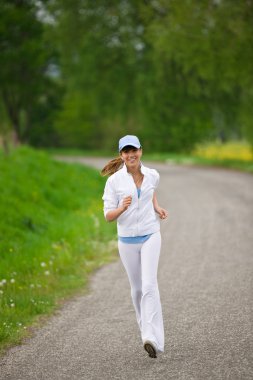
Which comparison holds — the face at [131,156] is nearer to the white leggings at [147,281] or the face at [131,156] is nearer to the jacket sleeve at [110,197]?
the jacket sleeve at [110,197]

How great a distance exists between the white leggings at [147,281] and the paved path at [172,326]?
0.90 feet

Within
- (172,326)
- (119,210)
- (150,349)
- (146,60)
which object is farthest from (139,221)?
(146,60)

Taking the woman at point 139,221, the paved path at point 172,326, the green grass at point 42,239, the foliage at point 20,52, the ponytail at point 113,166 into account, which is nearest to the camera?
the paved path at point 172,326

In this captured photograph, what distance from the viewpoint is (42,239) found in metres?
10.8

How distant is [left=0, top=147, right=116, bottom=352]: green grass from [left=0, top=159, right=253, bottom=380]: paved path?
1.16 ft

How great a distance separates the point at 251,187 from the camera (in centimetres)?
2006

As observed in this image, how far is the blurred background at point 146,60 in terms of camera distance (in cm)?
2512

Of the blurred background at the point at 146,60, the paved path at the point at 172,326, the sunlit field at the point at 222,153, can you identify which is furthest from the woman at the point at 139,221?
the sunlit field at the point at 222,153

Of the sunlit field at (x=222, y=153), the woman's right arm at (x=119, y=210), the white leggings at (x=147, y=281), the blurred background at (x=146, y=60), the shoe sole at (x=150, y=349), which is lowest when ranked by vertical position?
the sunlit field at (x=222, y=153)

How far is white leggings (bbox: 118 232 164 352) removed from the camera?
17.5 ft

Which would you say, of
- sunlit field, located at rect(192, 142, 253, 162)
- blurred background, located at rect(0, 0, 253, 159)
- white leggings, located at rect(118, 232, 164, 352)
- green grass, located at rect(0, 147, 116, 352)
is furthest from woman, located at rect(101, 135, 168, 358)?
sunlit field, located at rect(192, 142, 253, 162)

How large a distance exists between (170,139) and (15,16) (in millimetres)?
18765

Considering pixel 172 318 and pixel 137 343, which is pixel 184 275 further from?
pixel 137 343

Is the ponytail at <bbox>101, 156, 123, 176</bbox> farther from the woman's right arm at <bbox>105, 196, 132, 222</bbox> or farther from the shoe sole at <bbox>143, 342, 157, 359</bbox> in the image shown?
the shoe sole at <bbox>143, 342, 157, 359</bbox>
